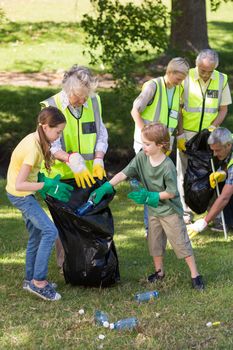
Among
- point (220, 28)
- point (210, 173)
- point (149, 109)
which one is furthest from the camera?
point (220, 28)

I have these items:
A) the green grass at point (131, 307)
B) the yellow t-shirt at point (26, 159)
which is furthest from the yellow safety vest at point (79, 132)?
the green grass at point (131, 307)

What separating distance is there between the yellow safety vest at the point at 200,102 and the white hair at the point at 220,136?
0.55 m

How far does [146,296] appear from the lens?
16.4ft

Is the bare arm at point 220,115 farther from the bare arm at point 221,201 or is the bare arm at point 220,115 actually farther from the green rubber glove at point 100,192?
the green rubber glove at point 100,192

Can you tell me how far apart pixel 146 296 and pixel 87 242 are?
1.90ft

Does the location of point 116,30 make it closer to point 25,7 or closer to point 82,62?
point 82,62

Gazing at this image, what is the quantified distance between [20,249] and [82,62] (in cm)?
805

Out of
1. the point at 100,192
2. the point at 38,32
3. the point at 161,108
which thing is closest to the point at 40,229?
the point at 100,192

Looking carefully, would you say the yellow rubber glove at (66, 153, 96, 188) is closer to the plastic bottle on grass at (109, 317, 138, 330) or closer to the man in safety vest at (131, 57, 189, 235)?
the man in safety vest at (131, 57, 189, 235)

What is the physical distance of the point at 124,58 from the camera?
936 centimetres

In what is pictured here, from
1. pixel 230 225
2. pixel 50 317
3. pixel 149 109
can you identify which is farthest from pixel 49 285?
pixel 230 225

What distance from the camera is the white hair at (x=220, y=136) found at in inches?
241

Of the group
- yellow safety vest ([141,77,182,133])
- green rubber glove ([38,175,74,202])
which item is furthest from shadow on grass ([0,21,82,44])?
green rubber glove ([38,175,74,202])

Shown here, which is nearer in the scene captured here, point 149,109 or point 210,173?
point 149,109
